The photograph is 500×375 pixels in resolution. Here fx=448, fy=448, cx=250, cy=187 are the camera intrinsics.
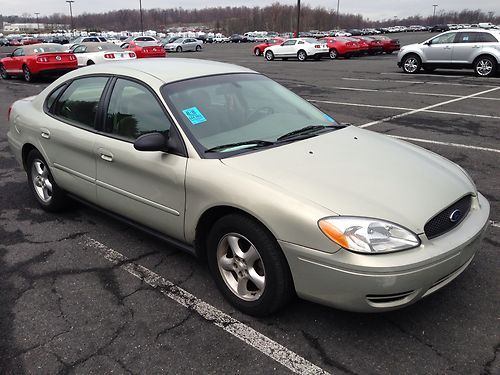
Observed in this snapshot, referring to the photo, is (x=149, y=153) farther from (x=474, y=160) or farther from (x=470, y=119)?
(x=470, y=119)

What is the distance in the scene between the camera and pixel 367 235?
2389mm

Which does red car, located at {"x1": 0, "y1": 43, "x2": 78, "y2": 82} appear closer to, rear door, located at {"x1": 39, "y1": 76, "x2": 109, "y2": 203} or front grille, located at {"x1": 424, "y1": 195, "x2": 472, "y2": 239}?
rear door, located at {"x1": 39, "y1": 76, "x2": 109, "y2": 203}

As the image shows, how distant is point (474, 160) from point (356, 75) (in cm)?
1250

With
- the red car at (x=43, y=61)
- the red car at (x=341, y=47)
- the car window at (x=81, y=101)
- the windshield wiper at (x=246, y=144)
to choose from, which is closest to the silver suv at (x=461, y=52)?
the red car at (x=341, y=47)

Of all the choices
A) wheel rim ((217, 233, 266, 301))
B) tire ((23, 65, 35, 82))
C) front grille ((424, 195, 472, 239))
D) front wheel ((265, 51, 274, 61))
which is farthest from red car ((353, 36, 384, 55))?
wheel rim ((217, 233, 266, 301))

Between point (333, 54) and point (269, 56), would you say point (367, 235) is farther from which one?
point (333, 54)

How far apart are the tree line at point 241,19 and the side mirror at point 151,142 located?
117147 mm

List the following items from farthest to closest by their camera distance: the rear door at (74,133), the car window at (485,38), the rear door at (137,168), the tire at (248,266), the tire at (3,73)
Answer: the tire at (3,73), the car window at (485,38), the rear door at (74,133), the rear door at (137,168), the tire at (248,266)

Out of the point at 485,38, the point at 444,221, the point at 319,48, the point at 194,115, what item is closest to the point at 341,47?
the point at 319,48

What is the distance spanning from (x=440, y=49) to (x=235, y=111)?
1580 cm

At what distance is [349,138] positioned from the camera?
3453 mm

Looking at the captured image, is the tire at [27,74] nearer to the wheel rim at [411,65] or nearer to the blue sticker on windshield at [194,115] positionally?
the wheel rim at [411,65]

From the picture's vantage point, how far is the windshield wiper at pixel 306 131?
3320 millimetres

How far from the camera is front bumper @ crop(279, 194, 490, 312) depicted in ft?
7.67
